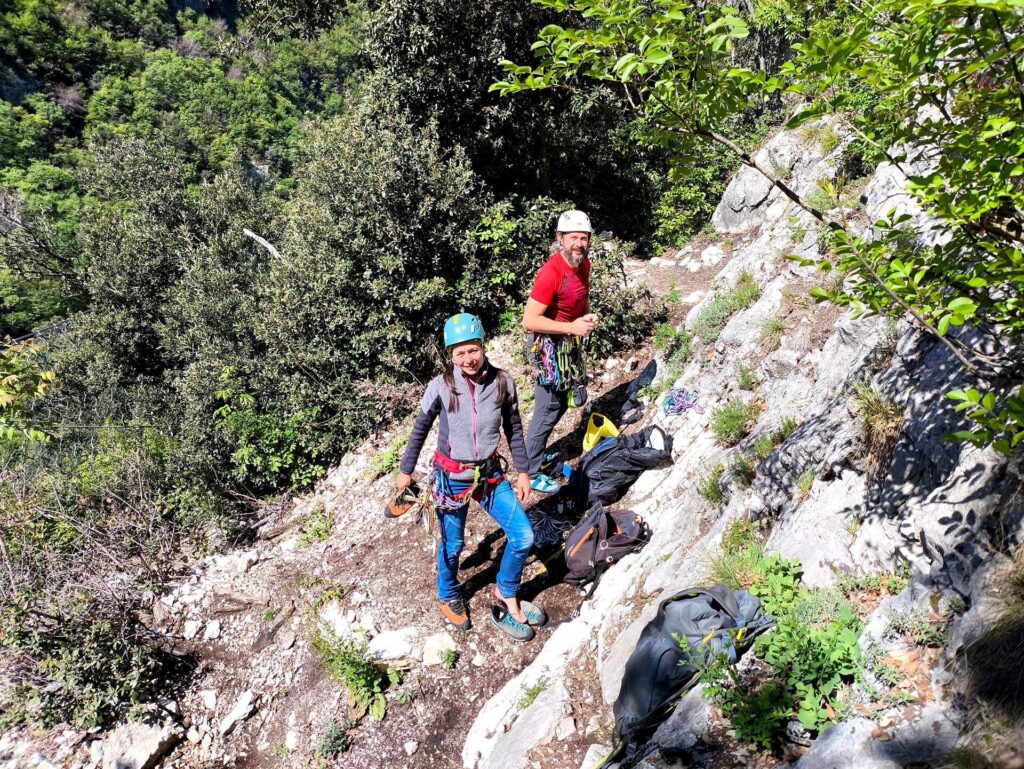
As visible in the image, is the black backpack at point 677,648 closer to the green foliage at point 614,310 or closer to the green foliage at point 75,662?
the green foliage at point 75,662

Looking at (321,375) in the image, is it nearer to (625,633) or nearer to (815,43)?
(625,633)

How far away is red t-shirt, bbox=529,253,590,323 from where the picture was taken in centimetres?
448

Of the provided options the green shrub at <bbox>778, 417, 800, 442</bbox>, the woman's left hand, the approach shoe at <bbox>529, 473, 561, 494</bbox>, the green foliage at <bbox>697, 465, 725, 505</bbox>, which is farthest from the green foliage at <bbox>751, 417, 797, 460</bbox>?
the approach shoe at <bbox>529, 473, 561, 494</bbox>

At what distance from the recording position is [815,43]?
1.70 m

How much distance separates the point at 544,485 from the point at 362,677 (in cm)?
230

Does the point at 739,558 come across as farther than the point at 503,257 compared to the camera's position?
No

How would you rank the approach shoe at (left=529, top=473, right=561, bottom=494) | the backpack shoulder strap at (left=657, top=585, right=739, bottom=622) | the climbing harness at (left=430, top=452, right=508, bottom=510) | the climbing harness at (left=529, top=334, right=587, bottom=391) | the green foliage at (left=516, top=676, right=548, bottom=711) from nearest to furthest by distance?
Result: the backpack shoulder strap at (left=657, top=585, right=739, bottom=622), the green foliage at (left=516, top=676, right=548, bottom=711), the climbing harness at (left=430, top=452, right=508, bottom=510), the climbing harness at (left=529, top=334, right=587, bottom=391), the approach shoe at (left=529, top=473, right=561, bottom=494)

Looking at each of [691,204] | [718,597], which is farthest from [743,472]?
[691,204]

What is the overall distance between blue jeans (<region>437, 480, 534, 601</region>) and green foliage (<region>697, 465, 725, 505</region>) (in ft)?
4.25

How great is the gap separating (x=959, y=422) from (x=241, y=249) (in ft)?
62.3

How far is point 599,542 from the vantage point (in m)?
4.45

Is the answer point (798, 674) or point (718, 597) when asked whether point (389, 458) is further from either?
point (798, 674)

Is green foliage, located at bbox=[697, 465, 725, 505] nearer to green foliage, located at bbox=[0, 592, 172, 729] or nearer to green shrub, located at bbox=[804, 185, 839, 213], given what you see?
green shrub, located at bbox=[804, 185, 839, 213]

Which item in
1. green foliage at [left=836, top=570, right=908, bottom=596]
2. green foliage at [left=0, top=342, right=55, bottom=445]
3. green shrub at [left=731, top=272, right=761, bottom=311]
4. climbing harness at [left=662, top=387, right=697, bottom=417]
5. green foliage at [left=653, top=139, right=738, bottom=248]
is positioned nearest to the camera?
green foliage at [left=836, top=570, right=908, bottom=596]
